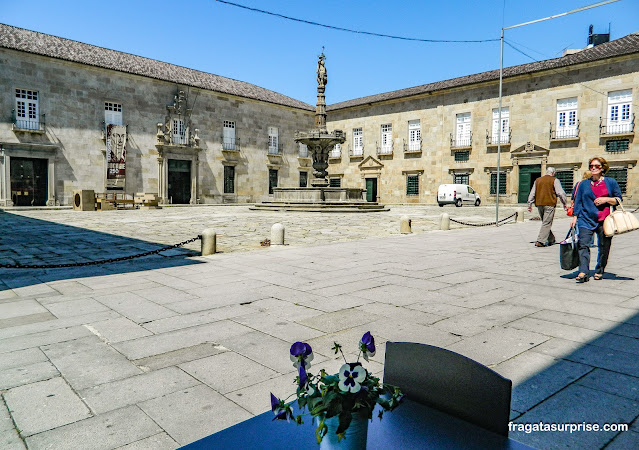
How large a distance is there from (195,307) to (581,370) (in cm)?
347

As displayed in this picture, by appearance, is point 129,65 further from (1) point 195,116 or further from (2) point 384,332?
(2) point 384,332

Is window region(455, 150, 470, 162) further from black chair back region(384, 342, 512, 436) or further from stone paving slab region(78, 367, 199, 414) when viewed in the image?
black chair back region(384, 342, 512, 436)

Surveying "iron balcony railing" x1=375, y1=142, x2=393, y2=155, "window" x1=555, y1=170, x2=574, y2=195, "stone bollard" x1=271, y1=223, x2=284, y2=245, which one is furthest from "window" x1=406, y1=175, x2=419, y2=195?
"stone bollard" x1=271, y1=223, x2=284, y2=245

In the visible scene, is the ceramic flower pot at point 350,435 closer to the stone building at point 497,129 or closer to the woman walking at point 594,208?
the woman walking at point 594,208

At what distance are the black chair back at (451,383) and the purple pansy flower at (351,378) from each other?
12.9 inches

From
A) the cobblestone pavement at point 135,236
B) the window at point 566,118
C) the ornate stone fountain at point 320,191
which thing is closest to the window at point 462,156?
the window at point 566,118

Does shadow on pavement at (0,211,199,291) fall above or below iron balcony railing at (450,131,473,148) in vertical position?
below

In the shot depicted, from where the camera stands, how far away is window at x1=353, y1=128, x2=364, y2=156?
36.4 metres

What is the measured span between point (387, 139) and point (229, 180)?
12908 mm

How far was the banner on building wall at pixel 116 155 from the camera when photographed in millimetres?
25500

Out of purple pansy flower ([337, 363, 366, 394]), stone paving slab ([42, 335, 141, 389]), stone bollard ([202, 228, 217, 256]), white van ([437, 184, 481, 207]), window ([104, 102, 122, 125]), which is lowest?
stone paving slab ([42, 335, 141, 389])

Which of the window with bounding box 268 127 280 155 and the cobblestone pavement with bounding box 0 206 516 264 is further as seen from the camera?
the window with bounding box 268 127 280 155

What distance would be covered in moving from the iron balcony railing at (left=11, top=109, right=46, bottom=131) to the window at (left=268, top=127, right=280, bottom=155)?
15689 mm

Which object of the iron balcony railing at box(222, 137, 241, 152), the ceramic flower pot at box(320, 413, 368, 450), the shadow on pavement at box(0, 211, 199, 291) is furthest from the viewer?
the iron balcony railing at box(222, 137, 241, 152)
